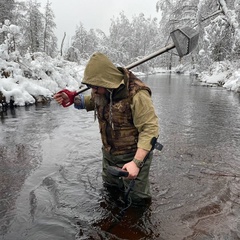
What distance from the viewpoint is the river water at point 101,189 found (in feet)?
9.45

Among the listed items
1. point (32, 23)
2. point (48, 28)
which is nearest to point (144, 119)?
point (32, 23)

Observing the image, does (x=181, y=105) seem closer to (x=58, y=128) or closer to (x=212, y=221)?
(x=58, y=128)

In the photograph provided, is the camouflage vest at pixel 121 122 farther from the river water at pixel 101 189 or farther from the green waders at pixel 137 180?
the river water at pixel 101 189

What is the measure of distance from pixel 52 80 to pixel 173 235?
494 inches

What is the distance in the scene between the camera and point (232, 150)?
559cm

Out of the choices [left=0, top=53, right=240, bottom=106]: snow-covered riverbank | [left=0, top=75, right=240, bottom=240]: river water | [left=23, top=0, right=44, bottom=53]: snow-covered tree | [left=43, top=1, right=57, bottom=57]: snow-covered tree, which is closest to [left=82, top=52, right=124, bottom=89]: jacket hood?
[left=0, top=75, right=240, bottom=240]: river water

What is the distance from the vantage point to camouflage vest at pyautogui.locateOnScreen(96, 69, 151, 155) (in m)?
2.65

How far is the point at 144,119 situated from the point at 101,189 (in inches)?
65.7

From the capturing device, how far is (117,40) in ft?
215

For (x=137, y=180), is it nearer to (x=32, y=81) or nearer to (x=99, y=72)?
(x=99, y=72)

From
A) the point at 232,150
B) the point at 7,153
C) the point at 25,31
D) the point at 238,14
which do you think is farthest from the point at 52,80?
the point at 25,31

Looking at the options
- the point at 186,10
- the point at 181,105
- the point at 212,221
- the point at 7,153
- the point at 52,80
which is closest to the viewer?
the point at 212,221

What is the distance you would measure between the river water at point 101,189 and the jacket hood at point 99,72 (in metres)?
1.55

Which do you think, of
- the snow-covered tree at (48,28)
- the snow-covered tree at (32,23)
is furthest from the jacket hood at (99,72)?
the snow-covered tree at (48,28)
